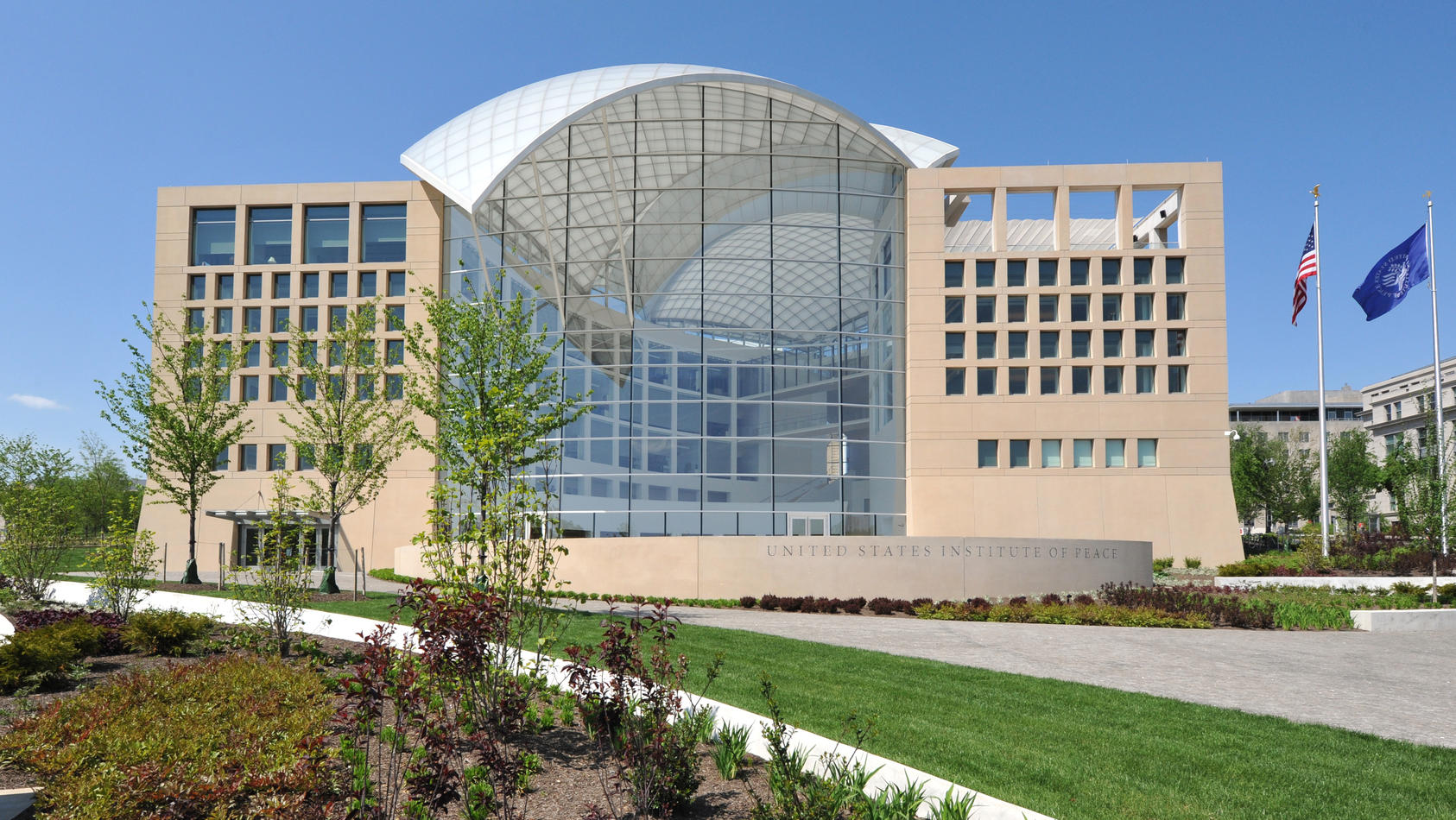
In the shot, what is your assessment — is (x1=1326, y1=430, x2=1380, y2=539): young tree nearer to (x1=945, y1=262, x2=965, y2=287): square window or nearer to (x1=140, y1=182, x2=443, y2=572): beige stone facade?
(x1=945, y1=262, x2=965, y2=287): square window

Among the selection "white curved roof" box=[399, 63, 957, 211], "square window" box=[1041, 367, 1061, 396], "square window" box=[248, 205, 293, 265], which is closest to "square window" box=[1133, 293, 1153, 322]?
"square window" box=[1041, 367, 1061, 396]

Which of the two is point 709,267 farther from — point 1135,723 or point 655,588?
point 1135,723

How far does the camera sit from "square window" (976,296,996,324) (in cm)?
3994

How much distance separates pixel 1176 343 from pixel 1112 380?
313 cm

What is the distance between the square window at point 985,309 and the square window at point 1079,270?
11.7 ft

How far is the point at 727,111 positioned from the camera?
4050cm

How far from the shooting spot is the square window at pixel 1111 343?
3959 cm

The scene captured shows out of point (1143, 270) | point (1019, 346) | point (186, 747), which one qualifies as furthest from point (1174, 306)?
point (186, 747)

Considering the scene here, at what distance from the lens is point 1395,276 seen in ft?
125


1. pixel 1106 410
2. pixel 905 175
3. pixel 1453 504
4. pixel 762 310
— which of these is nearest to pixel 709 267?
pixel 762 310

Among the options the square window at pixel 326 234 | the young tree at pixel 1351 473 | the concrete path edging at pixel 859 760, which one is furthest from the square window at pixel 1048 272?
the concrete path edging at pixel 859 760

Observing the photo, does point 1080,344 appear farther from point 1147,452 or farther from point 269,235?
point 269,235

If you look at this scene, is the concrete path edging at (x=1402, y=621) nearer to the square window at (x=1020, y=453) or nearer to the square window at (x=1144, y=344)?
the square window at (x=1020, y=453)

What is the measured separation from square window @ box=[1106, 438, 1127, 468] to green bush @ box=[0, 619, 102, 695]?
1430 inches
